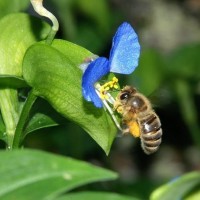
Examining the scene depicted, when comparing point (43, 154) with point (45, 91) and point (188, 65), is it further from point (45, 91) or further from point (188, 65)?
point (188, 65)

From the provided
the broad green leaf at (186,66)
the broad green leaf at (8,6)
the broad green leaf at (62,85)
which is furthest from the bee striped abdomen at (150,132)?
the broad green leaf at (186,66)

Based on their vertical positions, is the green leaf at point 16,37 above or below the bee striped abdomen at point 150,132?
above

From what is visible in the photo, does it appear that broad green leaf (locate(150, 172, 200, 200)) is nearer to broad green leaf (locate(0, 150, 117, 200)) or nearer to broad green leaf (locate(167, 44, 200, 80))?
broad green leaf (locate(0, 150, 117, 200))

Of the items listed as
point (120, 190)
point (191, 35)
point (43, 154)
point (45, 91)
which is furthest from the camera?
point (191, 35)

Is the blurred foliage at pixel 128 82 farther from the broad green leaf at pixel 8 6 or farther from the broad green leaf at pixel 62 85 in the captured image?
the broad green leaf at pixel 62 85

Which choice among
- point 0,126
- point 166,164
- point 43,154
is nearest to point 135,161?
point 166,164

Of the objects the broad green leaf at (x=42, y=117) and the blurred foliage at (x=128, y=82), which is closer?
the broad green leaf at (x=42, y=117)

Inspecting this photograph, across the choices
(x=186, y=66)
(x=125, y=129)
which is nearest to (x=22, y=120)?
(x=125, y=129)
